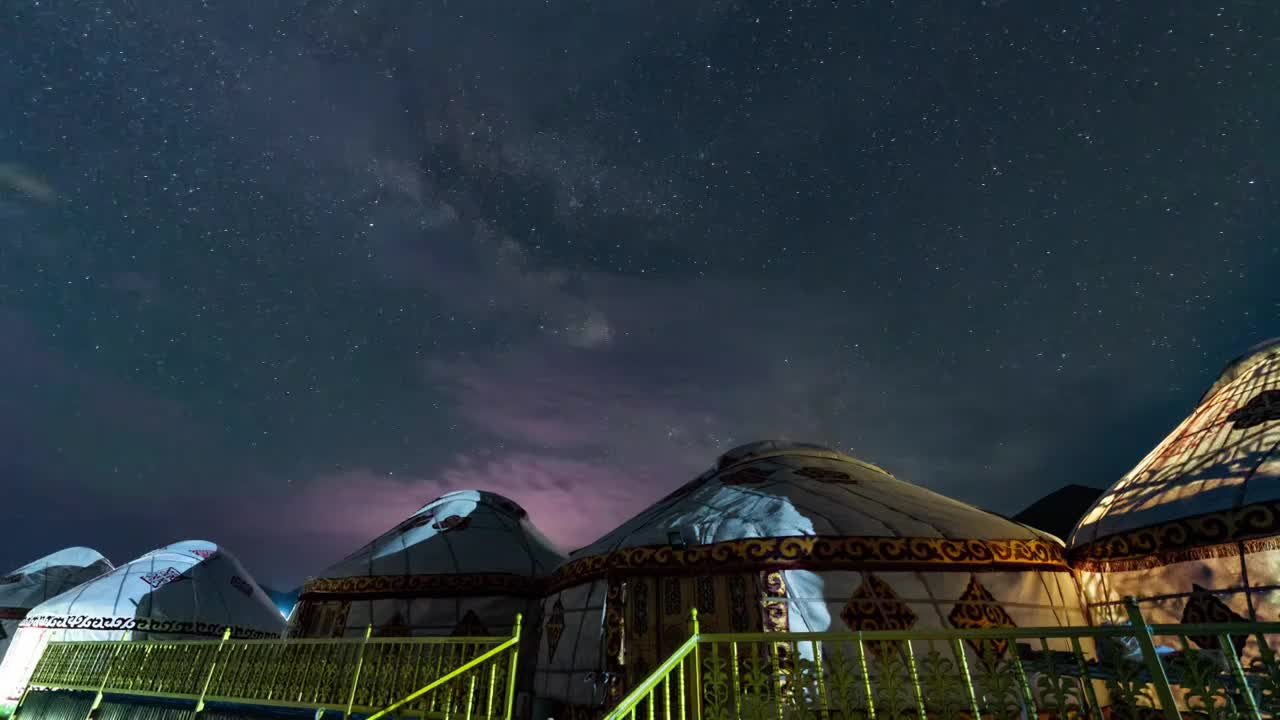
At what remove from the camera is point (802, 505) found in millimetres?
5652

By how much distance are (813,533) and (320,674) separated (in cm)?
450

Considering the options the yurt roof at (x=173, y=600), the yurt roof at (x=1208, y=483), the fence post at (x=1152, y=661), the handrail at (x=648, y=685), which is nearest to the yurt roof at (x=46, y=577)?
the yurt roof at (x=173, y=600)

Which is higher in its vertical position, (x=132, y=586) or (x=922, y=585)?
(x=132, y=586)

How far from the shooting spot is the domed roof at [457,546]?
8891mm

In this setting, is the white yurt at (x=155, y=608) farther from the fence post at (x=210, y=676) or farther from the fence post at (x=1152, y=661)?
the fence post at (x=1152, y=661)

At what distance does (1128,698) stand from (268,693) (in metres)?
6.41

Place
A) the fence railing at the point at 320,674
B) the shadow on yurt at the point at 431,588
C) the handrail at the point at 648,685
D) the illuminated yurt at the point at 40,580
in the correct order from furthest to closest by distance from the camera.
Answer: the illuminated yurt at the point at 40,580, the shadow on yurt at the point at 431,588, the fence railing at the point at 320,674, the handrail at the point at 648,685

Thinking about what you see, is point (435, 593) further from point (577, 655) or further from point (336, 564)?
point (577, 655)

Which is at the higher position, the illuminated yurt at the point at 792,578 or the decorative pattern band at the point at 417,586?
the decorative pattern band at the point at 417,586

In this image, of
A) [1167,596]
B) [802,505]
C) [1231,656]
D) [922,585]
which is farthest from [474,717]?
[1167,596]

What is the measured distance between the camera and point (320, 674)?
5.16m

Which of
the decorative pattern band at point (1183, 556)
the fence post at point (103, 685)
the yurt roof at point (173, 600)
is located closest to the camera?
the decorative pattern band at point (1183, 556)

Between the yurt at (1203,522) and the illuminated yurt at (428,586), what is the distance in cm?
710

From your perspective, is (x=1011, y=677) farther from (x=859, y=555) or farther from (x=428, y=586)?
(x=428, y=586)
